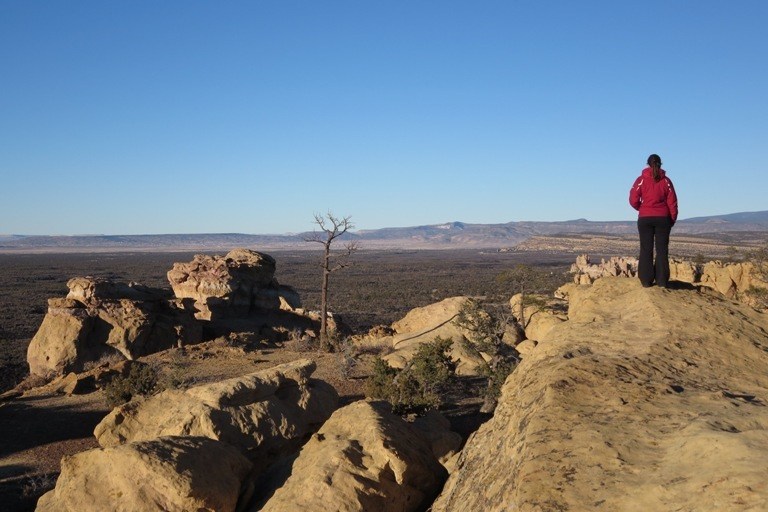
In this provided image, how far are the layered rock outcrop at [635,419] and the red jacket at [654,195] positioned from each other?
1.27 meters

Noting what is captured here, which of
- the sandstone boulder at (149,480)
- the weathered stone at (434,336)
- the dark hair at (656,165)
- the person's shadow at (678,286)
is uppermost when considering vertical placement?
the dark hair at (656,165)

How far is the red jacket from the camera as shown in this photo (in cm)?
761

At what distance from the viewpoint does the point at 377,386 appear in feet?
43.8

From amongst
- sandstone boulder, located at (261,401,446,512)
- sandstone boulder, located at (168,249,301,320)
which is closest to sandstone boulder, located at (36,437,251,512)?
sandstone boulder, located at (261,401,446,512)

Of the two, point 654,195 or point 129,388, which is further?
point 129,388

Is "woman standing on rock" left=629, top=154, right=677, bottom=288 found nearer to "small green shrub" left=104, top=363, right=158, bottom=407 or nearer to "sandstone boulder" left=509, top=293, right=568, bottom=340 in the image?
"sandstone boulder" left=509, top=293, right=568, bottom=340

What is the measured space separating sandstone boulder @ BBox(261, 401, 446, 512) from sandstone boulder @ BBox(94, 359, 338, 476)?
1.70 meters

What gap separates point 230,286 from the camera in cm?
2538

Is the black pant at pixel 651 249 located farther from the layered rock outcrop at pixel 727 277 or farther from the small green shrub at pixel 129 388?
the small green shrub at pixel 129 388

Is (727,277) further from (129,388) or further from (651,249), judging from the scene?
(129,388)

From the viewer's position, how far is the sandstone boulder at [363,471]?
563cm

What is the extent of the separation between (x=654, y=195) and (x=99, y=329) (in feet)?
59.7

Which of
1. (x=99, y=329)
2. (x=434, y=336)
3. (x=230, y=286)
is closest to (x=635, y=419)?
(x=434, y=336)

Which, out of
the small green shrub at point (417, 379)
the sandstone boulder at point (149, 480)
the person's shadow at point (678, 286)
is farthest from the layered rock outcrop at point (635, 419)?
the small green shrub at point (417, 379)
